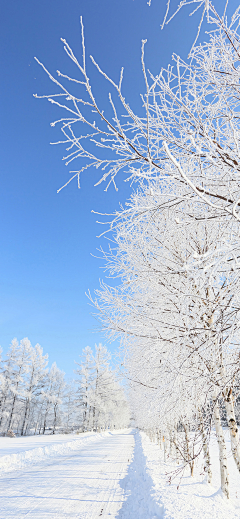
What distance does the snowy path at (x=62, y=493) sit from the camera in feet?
17.4

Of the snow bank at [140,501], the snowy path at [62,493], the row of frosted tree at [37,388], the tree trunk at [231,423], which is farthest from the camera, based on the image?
the row of frosted tree at [37,388]

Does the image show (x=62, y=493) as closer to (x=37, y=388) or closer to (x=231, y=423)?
(x=231, y=423)

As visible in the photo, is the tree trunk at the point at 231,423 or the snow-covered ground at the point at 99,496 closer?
the tree trunk at the point at 231,423

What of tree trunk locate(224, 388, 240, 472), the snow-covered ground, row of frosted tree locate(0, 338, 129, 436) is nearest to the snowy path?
the snow-covered ground

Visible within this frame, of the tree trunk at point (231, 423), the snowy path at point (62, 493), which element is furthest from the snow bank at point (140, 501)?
the tree trunk at point (231, 423)

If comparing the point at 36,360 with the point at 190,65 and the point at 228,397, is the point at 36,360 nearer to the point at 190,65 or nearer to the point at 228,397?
the point at 228,397

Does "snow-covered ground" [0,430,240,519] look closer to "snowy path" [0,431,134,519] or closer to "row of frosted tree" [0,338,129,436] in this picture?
"snowy path" [0,431,134,519]

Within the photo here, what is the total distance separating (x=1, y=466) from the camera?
9242 millimetres

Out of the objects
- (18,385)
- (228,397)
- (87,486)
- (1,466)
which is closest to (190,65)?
(228,397)

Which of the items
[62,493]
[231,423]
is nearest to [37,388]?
[62,493]

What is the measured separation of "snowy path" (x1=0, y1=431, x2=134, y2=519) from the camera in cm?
532

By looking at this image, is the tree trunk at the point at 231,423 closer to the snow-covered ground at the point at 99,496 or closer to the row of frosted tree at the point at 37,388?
the snow-covered ground at the point at 99,496

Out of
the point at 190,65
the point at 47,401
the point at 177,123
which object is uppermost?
the point at 190,65

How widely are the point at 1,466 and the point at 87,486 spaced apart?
3.77m
